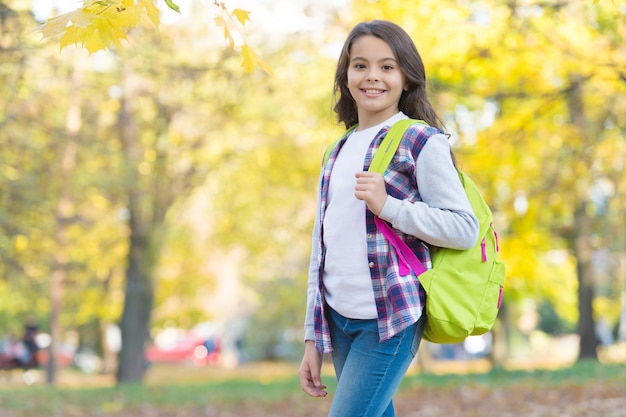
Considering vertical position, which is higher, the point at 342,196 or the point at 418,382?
the point at 342,196

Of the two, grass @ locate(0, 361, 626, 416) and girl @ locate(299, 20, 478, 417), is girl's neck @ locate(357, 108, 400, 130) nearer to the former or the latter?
girl @ locate(299, 20, 478, 417)

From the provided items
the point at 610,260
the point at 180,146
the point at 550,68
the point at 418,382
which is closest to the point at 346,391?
the point at 550,68

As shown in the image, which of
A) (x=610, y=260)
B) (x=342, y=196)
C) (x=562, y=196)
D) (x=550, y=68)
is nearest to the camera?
(x=342, y=196)

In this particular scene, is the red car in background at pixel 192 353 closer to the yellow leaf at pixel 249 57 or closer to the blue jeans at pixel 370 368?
the yellow leaf at pixel 249 57

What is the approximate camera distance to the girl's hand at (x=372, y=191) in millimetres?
2572

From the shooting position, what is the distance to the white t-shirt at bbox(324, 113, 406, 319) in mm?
2664

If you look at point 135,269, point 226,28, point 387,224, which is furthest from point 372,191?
point 135,269

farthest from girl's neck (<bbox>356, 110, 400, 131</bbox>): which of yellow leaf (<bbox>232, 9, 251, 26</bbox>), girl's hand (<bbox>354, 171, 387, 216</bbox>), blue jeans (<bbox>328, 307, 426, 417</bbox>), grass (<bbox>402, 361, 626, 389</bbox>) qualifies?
grass (<bbox>402, 361, 626, 389</bbox>)

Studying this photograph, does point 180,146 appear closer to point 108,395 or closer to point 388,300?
point 108,395

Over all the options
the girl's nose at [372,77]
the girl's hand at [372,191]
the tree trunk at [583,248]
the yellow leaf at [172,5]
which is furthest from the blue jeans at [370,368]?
the tree trunk at [583,248]

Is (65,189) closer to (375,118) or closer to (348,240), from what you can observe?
(375,118)

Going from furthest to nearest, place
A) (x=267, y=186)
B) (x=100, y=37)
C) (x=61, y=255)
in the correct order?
(x=267, y=186)
(x=61, y=255)
(x=100, y=37)

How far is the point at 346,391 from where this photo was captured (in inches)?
103

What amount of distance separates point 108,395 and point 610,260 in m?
10.8
